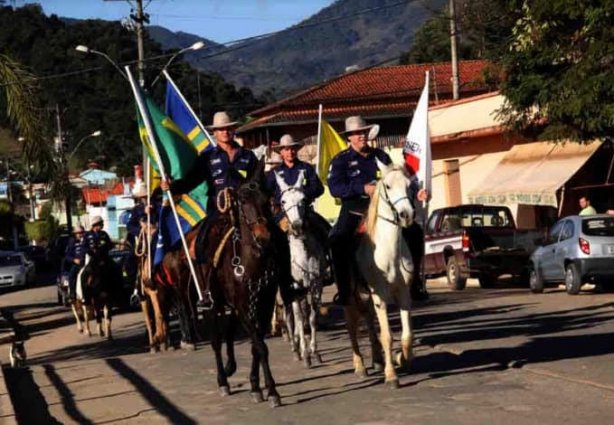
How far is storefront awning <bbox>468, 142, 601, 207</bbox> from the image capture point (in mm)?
31688

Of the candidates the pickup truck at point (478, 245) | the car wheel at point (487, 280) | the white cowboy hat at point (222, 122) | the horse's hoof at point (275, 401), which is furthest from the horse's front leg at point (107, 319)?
the horse's hoof at point (275, 401)

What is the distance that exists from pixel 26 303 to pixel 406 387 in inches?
1232

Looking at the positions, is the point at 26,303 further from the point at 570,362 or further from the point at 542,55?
the point at 570,362

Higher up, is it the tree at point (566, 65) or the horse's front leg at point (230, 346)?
the tree at point (566, 65)

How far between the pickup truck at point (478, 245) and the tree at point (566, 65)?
425 cm

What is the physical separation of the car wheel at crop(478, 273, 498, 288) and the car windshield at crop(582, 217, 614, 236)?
5582mm

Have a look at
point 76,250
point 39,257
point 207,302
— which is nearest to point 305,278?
point 207,302

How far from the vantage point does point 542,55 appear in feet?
79.5

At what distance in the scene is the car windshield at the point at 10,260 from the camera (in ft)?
173

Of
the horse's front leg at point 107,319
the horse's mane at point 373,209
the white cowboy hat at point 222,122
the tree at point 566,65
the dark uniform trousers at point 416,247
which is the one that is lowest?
the horse's front leg at point 107,319

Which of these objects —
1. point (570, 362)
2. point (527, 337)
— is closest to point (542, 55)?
point (527, 337)

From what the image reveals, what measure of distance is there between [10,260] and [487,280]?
28.0 metres

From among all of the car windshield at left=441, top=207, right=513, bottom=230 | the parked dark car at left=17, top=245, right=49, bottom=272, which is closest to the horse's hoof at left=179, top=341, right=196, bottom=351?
the car windshield at left=441, top=207, right=513, bottom=230

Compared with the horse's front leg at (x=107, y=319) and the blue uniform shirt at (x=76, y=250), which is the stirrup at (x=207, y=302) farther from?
the blue uniform shirt at (x=76, y=250)
